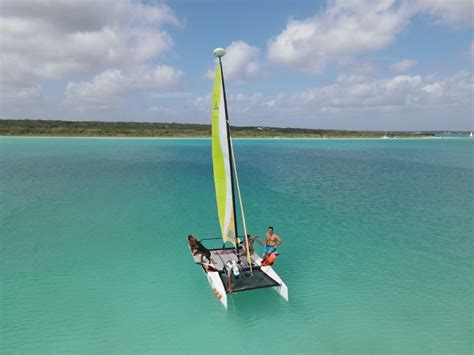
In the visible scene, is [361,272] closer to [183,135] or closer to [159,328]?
[159,328]

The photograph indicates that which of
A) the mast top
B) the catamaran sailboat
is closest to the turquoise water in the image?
the catamaran sailboat

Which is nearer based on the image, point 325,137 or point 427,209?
point 427,209

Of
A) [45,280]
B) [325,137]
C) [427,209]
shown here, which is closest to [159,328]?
[45,280]

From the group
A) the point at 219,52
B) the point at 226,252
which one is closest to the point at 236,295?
the point at 226,252

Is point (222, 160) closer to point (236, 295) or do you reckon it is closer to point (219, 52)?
point (219, 52)

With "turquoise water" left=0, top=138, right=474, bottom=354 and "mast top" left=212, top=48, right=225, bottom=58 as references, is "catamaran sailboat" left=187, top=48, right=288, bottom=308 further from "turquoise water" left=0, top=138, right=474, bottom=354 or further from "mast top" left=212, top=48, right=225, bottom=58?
"turquoise water" left=0, top=138, right=474, bottom=354
